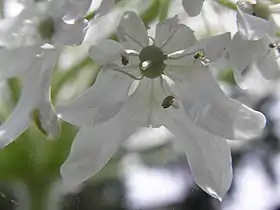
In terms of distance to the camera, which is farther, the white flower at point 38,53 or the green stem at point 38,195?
the green stem at point 38,195

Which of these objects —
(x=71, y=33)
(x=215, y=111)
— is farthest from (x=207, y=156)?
(x=71, y=33)

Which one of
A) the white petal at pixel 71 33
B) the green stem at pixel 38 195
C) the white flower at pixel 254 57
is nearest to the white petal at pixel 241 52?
the white flower at pixel 254 57

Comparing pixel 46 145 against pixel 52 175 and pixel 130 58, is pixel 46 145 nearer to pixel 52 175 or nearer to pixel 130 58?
pixel 52 175

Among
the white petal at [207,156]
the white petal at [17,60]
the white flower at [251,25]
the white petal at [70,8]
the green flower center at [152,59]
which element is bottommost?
the white petal at [207,156]

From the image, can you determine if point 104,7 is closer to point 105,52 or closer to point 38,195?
point 105,52

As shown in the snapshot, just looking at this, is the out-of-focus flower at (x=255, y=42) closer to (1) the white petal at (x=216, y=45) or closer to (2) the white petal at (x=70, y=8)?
(1) the white petal at (x=216, y=45)

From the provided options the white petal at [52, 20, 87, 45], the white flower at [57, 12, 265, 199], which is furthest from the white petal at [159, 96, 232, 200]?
the white petal at [52, 20, 87, 45]

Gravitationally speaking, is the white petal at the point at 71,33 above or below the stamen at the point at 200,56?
above
